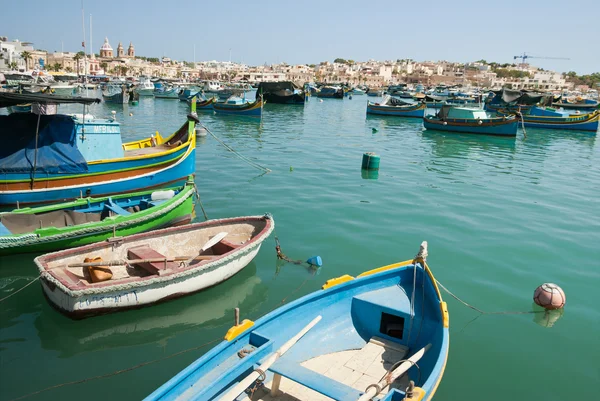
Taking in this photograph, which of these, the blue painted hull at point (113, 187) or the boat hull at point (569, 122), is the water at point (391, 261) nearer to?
the blue painted hull at point (113, 187)

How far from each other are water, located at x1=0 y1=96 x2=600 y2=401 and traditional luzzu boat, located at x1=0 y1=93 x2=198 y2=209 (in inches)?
110

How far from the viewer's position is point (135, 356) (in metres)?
7.21

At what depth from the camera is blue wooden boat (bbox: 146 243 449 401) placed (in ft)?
16.6

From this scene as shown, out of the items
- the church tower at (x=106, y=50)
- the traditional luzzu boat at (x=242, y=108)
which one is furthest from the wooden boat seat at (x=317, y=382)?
the church tower at (x=106, y=50)

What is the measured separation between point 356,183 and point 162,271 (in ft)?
39.4

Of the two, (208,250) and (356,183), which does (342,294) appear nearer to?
(208,250)

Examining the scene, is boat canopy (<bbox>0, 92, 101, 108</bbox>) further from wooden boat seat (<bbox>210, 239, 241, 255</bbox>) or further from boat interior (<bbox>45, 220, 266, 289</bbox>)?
wooden boat seat (<bbox>210, 239, 241, 255</bbox>)

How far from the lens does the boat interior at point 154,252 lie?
26.9 ft

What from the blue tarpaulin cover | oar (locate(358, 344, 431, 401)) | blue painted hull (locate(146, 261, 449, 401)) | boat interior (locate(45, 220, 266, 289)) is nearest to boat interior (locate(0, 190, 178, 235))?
boat interior (locate(45, 220, 266, 289))

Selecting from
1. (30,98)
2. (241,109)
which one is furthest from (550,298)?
(241,109)

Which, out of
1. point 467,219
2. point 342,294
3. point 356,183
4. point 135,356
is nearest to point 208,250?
point 135,356

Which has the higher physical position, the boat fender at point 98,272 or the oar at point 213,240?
the oar at point 213,240

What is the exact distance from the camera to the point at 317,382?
5.15m

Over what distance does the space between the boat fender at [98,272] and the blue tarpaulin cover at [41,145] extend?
6.37 metres
